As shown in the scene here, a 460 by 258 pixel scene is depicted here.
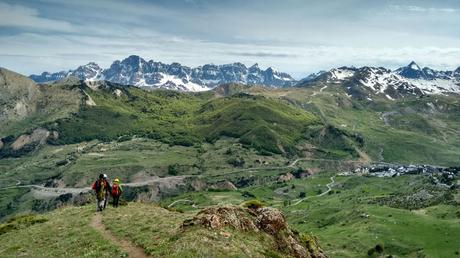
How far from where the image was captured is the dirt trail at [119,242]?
48956mm

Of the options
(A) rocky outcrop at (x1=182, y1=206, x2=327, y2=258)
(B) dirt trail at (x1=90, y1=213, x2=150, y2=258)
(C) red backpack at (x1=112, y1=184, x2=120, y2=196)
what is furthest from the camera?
(C) red backpack at (x1=112, y1=184, x2=120, y2=196)

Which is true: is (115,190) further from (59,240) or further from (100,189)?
(59,240)

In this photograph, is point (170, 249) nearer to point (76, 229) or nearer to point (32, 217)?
point (76, 229)

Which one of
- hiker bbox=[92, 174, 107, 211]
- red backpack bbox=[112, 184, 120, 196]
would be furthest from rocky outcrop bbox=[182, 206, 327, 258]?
red backpack bbox=[112, 184, 120, 196]

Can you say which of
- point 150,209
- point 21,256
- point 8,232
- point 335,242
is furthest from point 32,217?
point 335,242

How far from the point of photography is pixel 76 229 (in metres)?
61.6

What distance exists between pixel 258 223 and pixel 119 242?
17097 mm

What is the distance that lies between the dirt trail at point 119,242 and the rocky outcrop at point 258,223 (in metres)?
5.65

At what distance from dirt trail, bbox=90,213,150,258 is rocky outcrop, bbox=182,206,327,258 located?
5.65m

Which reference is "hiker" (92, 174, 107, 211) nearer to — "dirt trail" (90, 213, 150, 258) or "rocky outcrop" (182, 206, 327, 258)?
"dirt trail" (90, 213, 150, 258)

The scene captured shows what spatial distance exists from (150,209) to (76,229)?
52.2 ft

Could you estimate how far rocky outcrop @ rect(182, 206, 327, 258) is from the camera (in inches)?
2109

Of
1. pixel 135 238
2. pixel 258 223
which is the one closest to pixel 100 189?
pixel 135 238

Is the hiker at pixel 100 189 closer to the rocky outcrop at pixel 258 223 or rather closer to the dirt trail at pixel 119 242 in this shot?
the dirt trail at pixel 119 242
